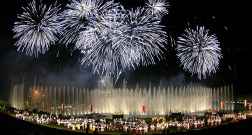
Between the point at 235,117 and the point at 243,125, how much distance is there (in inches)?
99.2

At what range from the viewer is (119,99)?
51781mm

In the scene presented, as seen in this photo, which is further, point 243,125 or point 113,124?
point 243,125

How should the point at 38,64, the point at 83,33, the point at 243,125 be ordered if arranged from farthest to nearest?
the point at 38,64 → the point at 83,33 → the point at 243,125

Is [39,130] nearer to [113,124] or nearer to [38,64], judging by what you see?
[113,124]

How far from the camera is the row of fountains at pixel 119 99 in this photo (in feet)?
156

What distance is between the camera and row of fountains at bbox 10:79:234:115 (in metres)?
47.6

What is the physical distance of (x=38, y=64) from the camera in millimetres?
52625

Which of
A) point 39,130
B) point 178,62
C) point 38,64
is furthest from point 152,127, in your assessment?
point 178,62

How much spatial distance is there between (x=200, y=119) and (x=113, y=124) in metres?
7.05

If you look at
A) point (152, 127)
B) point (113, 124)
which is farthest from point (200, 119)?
point (113, 124)

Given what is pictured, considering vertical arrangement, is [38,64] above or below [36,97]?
above

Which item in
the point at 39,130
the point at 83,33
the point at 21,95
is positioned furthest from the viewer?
the point at 21,95

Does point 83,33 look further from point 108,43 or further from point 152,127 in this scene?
point 152,127

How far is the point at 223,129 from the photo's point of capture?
3303cm
